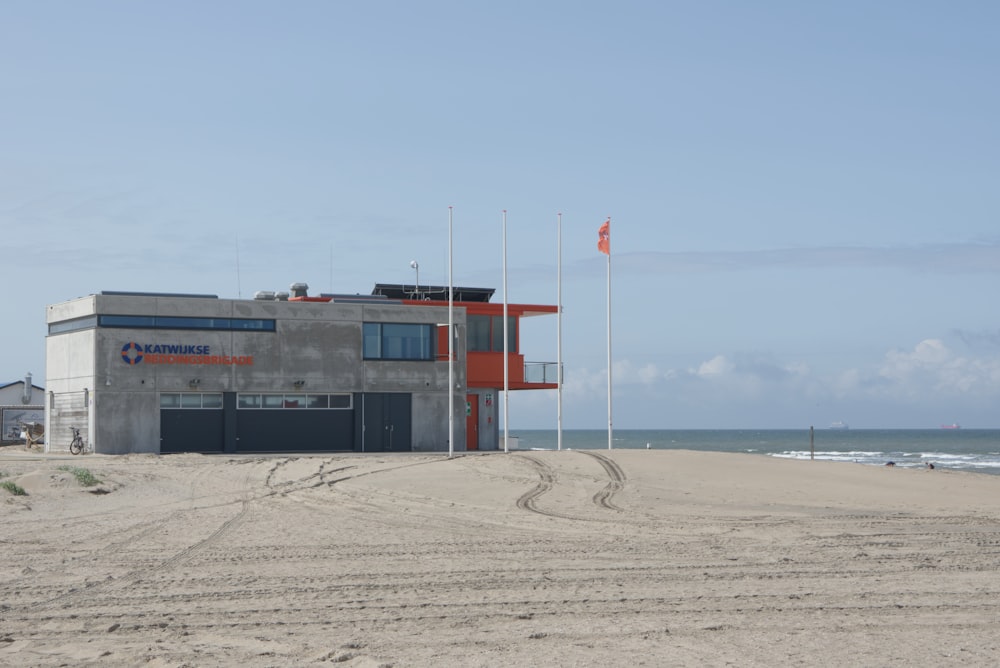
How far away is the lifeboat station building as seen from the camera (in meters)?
38.4

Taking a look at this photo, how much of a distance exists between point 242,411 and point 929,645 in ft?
108

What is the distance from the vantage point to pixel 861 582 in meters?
12.6

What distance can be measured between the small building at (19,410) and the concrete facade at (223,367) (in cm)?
1158

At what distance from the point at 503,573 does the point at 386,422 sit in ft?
95.2

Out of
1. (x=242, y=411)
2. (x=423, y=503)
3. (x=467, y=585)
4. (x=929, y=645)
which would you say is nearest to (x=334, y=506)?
(x=423, y=503)

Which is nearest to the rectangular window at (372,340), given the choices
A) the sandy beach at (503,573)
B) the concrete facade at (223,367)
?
the concrete facade at (223,367)

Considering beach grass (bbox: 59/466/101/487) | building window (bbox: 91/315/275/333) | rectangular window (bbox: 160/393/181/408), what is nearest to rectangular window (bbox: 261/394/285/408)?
building window (bbox: 91/315/275/333)

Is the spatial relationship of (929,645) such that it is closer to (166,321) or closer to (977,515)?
(977,515)

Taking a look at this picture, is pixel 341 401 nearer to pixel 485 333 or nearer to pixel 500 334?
pixel 485 333

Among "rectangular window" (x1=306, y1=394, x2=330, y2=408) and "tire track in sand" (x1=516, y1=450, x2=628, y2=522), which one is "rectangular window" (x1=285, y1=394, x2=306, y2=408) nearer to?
"rectangular window" (x1=306, y1=394, x2=330, y2=408)

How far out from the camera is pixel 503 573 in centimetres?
1310

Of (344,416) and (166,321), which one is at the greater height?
(166,321)

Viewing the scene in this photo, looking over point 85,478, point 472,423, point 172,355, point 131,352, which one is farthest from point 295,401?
point 85,478

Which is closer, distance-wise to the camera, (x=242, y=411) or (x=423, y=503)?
(x=423, y=503)
